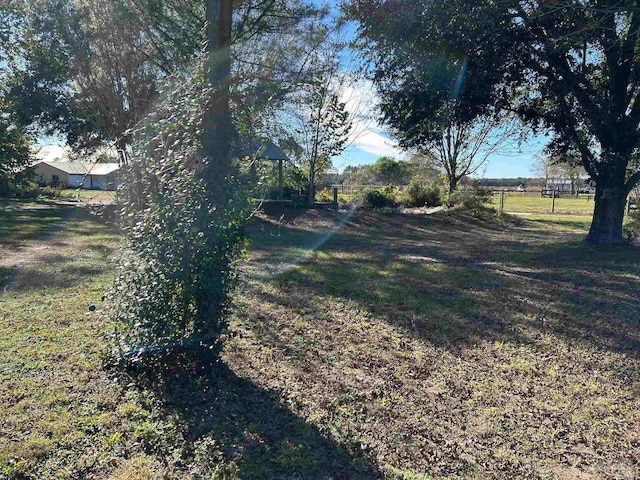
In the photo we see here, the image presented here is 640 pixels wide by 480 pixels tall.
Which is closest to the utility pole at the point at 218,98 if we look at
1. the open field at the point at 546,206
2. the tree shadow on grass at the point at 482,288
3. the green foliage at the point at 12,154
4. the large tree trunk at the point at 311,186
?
the tree shadow on grass at the point at 482,288

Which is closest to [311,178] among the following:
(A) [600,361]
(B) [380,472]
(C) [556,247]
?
(C) [556,247]

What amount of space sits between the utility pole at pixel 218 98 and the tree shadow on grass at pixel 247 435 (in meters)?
1.47

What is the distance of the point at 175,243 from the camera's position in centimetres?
277

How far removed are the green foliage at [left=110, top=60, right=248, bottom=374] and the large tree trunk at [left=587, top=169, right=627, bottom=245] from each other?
29.7ft

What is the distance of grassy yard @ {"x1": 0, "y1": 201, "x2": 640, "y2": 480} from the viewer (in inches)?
93.2

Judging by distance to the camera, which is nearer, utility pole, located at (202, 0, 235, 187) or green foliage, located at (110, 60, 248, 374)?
green foliage, located at (110, 60, 248, 374)

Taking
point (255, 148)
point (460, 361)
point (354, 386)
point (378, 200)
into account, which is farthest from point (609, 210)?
point (378, 200)

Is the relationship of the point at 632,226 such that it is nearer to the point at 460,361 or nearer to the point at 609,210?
the point at 609,210

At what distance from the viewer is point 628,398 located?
312cm

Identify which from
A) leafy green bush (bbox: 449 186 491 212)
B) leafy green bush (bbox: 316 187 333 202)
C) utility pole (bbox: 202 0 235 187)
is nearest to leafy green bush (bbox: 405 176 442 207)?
leafy green bush (bbox: 449 186 491 212)

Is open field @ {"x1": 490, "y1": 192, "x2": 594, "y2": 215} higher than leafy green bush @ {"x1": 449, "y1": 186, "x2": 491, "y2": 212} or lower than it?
lower

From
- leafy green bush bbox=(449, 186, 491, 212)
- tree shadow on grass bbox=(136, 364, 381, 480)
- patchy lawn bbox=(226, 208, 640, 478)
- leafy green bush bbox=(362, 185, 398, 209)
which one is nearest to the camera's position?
tree shadow on grass bbox=(136, 364, 381, 480)

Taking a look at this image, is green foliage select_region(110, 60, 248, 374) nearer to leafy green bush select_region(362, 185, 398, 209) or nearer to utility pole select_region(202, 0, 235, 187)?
utility pole select_region(202, 0, 235, 187)

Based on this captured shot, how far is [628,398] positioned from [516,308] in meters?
2.13
